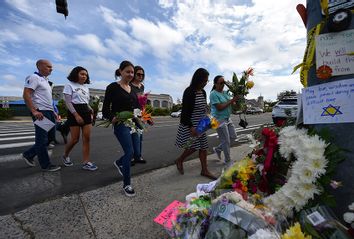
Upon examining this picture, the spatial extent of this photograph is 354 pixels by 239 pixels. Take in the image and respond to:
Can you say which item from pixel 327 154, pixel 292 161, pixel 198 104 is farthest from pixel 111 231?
pixel 198 104

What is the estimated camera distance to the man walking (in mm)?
4078

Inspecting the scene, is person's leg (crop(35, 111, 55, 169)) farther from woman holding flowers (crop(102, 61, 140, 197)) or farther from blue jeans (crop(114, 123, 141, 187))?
blue jeans (crop(114, 123, 141, 187))

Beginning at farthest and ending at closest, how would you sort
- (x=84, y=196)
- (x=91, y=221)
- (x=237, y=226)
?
(x=84, y=196) < (x=91, y=221) < (x=237, y=226)

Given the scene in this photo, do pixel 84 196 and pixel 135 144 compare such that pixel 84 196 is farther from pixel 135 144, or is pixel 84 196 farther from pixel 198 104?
pixel 198 104

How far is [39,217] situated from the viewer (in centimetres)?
267

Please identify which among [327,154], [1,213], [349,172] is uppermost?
[327,154]

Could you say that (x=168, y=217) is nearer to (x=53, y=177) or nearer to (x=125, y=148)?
(x=125, y=148)

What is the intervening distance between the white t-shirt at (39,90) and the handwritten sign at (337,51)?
4.09 m

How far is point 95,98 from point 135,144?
3.91ft

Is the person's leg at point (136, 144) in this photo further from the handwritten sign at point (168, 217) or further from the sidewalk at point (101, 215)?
the handwritten sign at point (168, 217)

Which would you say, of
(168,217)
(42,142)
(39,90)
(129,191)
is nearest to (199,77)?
(129,191)

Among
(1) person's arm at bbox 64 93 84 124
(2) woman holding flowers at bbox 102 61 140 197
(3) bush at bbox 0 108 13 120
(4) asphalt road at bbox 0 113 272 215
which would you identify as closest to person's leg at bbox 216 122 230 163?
(4) asphalt road at bbox 0 113 272 215

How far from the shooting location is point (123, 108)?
3545mm

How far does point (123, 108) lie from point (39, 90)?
1720 mm
